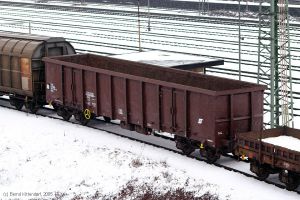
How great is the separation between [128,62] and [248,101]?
8.26m

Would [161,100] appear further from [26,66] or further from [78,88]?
[26,66]

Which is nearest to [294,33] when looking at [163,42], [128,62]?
[163,42]

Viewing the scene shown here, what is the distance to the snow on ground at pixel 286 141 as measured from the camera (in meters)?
19.5

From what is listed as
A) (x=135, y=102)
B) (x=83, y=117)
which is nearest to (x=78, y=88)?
(x=83, y=117)

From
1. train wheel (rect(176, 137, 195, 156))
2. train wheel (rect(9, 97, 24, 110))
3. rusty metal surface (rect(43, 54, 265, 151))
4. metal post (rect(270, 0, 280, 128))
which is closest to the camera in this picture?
rusty metal surface (rect(43, 54, 265, 151))

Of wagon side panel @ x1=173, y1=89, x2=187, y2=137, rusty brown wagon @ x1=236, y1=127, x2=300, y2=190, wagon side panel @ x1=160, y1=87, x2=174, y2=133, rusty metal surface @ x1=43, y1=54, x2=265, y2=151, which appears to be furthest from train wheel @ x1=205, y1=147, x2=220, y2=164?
wagon side panel @ x1=160, y1=87, x2=174, y2=133

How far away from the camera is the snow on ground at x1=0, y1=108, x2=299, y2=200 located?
1947 cm

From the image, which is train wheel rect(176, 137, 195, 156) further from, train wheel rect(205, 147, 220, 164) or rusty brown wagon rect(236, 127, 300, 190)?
rusty brown wagon rect(236, 127, 300, 190)

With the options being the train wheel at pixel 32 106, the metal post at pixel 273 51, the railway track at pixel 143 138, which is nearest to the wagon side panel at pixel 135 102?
the railway track at pixel 143 138

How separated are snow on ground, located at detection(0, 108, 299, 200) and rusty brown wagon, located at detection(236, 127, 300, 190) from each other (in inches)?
17.7

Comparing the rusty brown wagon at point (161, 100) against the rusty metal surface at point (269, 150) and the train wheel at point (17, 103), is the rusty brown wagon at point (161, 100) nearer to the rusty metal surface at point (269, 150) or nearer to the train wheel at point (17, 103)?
the rusty metal surface at point (269, 150)

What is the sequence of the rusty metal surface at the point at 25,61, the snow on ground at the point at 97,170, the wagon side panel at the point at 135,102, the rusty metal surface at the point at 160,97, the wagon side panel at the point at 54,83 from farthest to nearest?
1. the rusty metal surface at the point at 25,61
2. the wagon side panel at the point at 54,83
3. the wagon side panel at the point at 135,102
4. the rusty metal surface at the point at 160,97
5. the snow on ground at the point at 97,170

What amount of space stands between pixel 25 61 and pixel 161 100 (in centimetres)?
941

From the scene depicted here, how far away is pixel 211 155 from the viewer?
2141cm
